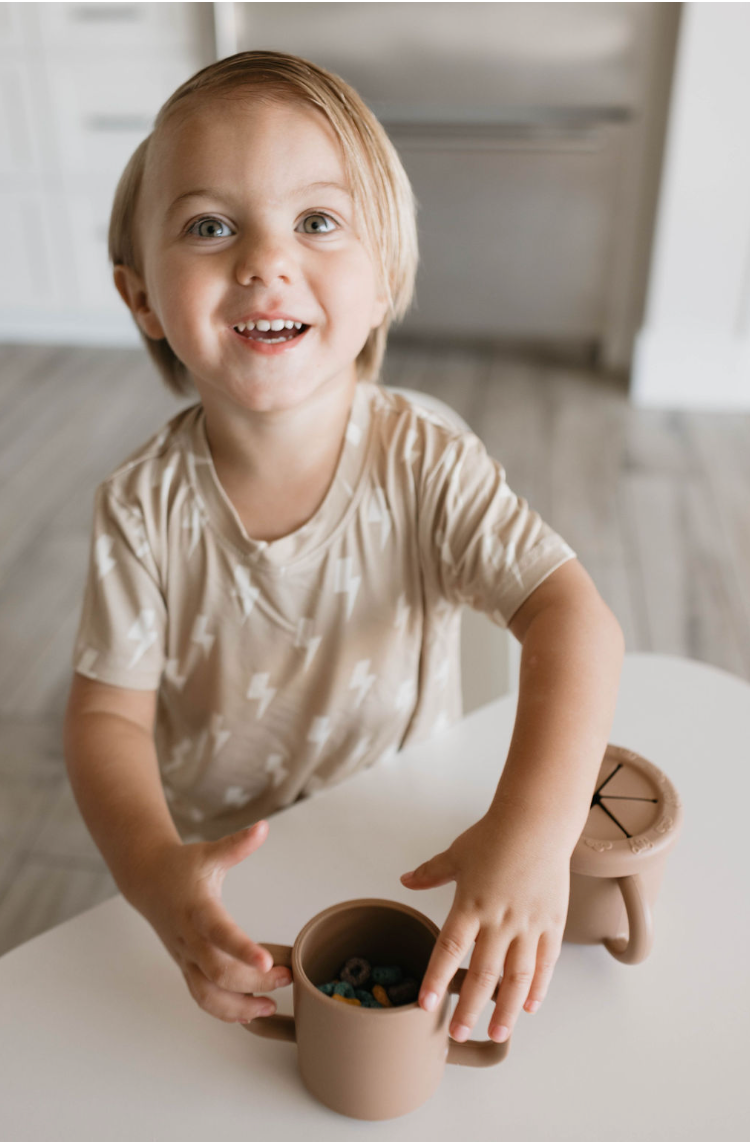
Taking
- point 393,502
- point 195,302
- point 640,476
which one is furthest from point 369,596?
point 640,476

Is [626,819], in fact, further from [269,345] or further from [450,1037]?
[269,345]

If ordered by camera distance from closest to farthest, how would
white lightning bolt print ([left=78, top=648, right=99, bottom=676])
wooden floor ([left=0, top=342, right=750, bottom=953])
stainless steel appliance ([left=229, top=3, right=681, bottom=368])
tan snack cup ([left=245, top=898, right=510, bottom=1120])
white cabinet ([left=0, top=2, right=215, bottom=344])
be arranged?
1. tan snack cup ([left=245, top=898, right=510, bottom=1120])
2. white lightning bolt print ([left=78, top=648, right=99, bottom=676])
3. wooden floor ([left=0, top=342, right=750, bottom=953])
4. stainless steel appliance ([left=229, top=3, right=681, bottom=368])
5. white cabinet ([left=0, top=2, right=215, bottom=344])

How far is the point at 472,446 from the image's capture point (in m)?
0.77

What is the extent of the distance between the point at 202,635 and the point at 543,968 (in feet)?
1.28

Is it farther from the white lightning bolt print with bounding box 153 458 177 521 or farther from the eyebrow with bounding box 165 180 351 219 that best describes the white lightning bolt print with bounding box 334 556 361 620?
the eyebrow with bounding box 165 180 351 219

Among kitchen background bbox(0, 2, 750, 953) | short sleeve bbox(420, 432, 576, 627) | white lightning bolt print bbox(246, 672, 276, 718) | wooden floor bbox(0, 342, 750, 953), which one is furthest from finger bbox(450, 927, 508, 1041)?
kitchen background bbox(0, 2, 750, 953)

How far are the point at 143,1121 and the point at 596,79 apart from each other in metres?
2.77

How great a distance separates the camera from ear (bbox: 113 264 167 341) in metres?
0.74

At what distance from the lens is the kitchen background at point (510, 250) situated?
2320mm

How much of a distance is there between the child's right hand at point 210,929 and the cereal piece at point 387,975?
0.04 metres

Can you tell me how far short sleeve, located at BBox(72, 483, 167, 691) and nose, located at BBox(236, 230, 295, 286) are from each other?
0.73 ft

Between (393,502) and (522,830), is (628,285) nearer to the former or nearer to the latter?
(393,502)

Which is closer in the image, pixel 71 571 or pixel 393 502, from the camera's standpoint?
pixel 393 502

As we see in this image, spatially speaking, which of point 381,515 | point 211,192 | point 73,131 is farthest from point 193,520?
point 73,131
